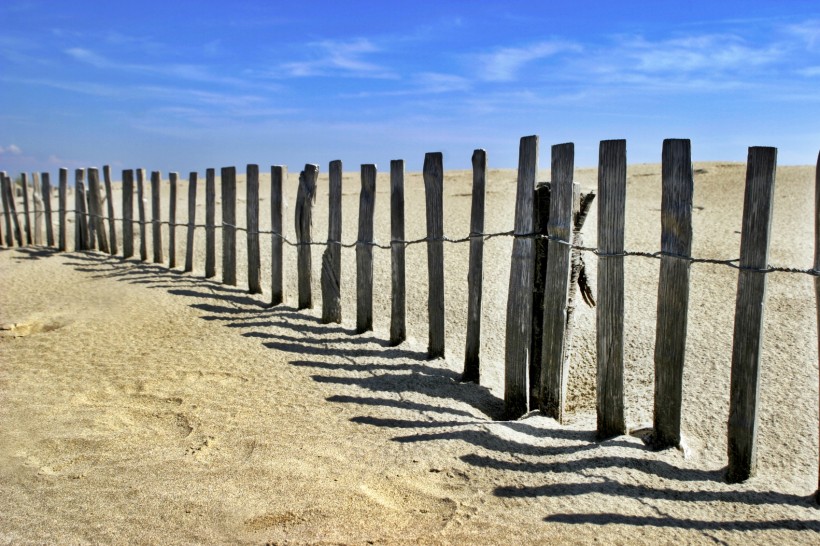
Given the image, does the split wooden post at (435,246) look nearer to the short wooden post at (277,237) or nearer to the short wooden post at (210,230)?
the short wooden post at (277,237)

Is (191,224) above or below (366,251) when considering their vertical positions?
above

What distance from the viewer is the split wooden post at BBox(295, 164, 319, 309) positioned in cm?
700

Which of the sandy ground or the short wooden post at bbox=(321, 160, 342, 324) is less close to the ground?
the short wooden post at bbox=(321, 160, 342, 324)

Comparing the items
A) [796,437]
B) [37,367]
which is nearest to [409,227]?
[37,367]

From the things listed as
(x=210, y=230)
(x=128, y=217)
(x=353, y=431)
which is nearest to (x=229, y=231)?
(x=210, y=230)

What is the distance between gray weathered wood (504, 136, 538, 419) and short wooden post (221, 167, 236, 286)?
14.2 feet

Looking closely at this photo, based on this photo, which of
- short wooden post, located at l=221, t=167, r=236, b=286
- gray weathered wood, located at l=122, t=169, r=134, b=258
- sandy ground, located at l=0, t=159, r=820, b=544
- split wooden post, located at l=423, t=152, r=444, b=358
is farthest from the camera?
gray weathered wood, located at l=122, t=169, r=134, b=258

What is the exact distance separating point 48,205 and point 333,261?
7996 mm

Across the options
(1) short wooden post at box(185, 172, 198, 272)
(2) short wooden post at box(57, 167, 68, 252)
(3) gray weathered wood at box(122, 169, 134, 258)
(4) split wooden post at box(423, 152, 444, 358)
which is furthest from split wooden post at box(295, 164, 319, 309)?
(2) short wooden post at box(57, 167, 68, 252)

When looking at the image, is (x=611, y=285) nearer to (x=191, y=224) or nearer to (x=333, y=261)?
(x=333, y=261)

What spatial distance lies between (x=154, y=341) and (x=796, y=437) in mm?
5098

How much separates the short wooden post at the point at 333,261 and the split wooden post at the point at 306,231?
0.44 metres

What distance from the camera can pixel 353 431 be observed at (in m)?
4.33

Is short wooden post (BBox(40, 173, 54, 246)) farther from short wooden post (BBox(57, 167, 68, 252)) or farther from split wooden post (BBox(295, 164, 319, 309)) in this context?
split wooden post (BBox(295, 164, 319, 309))
